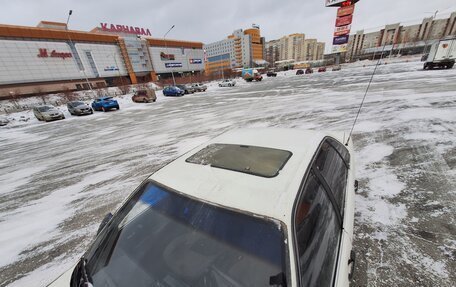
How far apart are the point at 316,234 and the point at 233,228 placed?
59cm

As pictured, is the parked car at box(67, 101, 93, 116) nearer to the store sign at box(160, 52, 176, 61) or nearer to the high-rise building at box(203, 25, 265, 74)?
the store sign at box(160, 52, 176, 61)

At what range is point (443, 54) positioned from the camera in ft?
68.8

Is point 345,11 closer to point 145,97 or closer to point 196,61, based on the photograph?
point 196,61

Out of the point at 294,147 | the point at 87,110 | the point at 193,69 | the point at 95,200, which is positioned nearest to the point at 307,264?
the point at 294,147

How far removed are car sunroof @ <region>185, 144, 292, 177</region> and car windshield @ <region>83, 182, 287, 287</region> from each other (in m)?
0.40

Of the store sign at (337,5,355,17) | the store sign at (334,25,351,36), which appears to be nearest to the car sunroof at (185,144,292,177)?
the store sign at (334,25,351,36)

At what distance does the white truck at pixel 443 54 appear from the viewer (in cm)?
2019

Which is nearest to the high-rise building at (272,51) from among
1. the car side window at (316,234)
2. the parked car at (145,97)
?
the parked car at (145,97)

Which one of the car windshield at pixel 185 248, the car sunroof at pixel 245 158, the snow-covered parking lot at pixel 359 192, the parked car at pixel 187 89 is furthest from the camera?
the parked car at pixel 187 89

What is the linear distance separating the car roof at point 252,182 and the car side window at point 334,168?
13 cm

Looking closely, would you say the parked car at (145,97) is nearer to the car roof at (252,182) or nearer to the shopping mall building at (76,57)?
the shopping mall building at (76,57)

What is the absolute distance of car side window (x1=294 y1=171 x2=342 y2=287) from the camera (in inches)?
44.3

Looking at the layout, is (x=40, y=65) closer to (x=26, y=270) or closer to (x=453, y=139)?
(x=26, y=270)

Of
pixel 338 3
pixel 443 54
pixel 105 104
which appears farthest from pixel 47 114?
pixel 338 3
